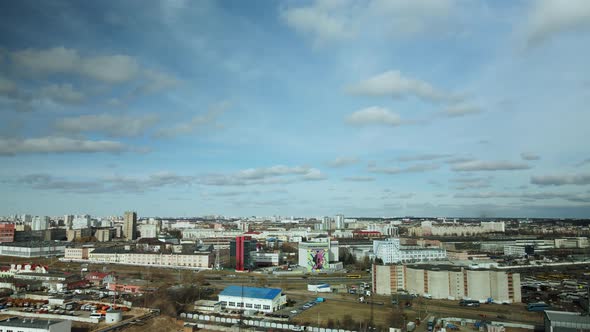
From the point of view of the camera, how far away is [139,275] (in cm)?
2478

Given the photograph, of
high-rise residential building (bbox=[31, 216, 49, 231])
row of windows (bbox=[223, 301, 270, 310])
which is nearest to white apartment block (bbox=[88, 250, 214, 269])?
row of windows (bbox=[223, 301, 270, 310])

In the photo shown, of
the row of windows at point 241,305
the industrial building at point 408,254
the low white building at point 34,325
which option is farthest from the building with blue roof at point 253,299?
the industrial building at point 408,254

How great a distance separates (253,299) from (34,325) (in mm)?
7511

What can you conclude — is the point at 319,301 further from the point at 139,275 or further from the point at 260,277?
the point at 139,275

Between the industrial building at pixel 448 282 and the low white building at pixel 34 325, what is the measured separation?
1359 cm

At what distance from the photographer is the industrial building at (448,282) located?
1816 centimetres

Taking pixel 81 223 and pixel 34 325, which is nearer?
pixel 34 325

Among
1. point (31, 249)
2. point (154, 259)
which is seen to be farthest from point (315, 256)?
point (31, 249)

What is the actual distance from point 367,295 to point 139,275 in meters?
13.8

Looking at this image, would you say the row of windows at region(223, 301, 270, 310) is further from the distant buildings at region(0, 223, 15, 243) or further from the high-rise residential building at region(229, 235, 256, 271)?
the distant buildings at region(0, 223, 15, 243)

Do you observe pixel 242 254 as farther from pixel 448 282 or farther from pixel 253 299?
pixel 448 282

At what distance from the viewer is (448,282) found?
61.6ft

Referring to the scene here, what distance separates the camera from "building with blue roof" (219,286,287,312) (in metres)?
16.0

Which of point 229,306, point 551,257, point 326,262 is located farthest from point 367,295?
point 551,257
